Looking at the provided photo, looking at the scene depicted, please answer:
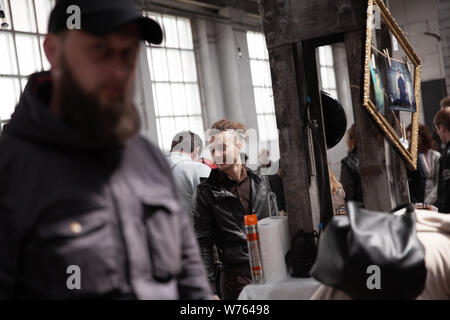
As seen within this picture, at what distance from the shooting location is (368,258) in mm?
2119

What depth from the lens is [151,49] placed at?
1274 centimetres

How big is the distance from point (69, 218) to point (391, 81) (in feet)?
8.50

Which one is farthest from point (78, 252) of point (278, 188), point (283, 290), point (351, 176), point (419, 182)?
point (419, 182)

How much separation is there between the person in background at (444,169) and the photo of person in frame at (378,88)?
1.40m

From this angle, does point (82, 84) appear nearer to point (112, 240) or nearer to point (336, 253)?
point (112, 240)

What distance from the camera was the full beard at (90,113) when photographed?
4.51 feet

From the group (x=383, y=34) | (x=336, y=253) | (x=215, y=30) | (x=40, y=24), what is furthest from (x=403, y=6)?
(x=336, y=253)

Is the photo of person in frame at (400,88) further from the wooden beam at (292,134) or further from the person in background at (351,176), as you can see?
the person in background at (351,176)

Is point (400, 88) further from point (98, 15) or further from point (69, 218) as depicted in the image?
point (69, 218)

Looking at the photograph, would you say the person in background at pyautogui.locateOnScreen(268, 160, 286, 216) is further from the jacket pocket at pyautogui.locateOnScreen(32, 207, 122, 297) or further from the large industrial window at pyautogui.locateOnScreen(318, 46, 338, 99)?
the large industrial window at pyautogui.locateOnScreen(318, 46, 338, 99)

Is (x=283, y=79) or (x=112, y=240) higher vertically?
(x=283, y=79)

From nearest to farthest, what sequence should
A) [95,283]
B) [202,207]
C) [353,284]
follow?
[95,283]
[353,284]
[202,207]

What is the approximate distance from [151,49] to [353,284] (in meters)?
11.1
